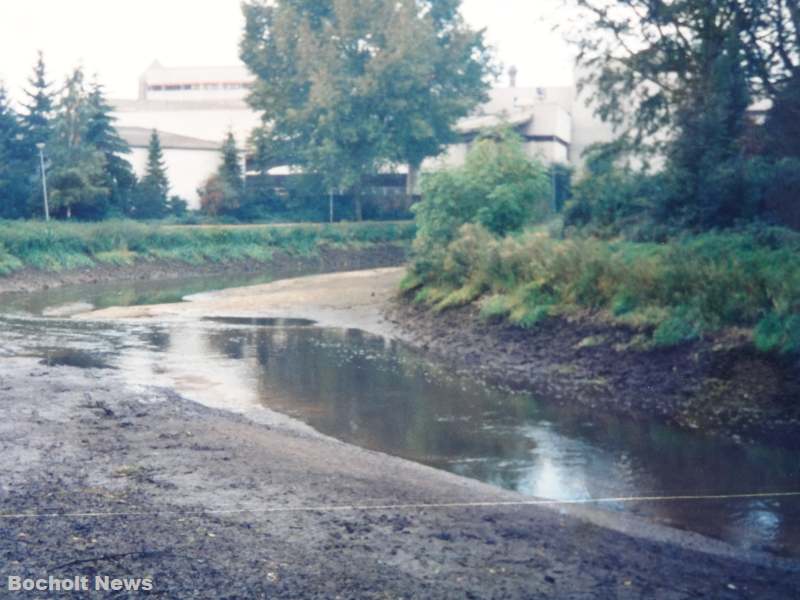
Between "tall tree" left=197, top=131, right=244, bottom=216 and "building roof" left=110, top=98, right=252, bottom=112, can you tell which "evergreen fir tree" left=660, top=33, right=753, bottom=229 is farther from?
"building roof" left=110, top=98, right=252, bottom=112

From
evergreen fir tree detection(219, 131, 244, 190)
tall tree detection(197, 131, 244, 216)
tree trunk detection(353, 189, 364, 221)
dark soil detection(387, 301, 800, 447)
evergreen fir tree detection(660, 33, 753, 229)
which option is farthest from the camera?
evergreen fir tree detection(219, 131, 244, 190)

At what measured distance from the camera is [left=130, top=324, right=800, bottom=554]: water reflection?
A: 1048cm

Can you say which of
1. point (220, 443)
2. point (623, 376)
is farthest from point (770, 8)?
point (220, 443)

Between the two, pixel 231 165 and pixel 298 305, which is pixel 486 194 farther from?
pixel 231 165

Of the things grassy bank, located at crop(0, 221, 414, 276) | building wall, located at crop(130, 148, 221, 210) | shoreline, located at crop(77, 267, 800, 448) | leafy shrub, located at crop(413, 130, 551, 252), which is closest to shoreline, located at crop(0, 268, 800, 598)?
shoreline, located at crop(77, 267, 800, 448)

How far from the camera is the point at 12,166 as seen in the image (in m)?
54.4

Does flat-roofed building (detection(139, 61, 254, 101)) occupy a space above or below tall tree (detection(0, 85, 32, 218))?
above

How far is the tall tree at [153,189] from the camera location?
5684 cm

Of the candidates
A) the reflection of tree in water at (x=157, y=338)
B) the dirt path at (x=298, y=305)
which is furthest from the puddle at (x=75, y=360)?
the dirt path at (x=298, y=305)

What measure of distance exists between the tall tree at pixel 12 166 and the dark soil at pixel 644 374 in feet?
127

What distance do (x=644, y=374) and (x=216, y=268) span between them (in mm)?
34959

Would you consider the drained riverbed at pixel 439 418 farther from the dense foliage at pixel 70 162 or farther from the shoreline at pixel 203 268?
the dense foliage at pixel 70 162

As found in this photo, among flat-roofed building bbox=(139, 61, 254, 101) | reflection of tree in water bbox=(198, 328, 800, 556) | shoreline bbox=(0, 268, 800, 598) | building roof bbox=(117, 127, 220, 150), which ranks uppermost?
flat-roofed building bbox=(139, 61, 254, 101)

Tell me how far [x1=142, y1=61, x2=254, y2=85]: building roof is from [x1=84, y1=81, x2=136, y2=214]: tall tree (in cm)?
4601
